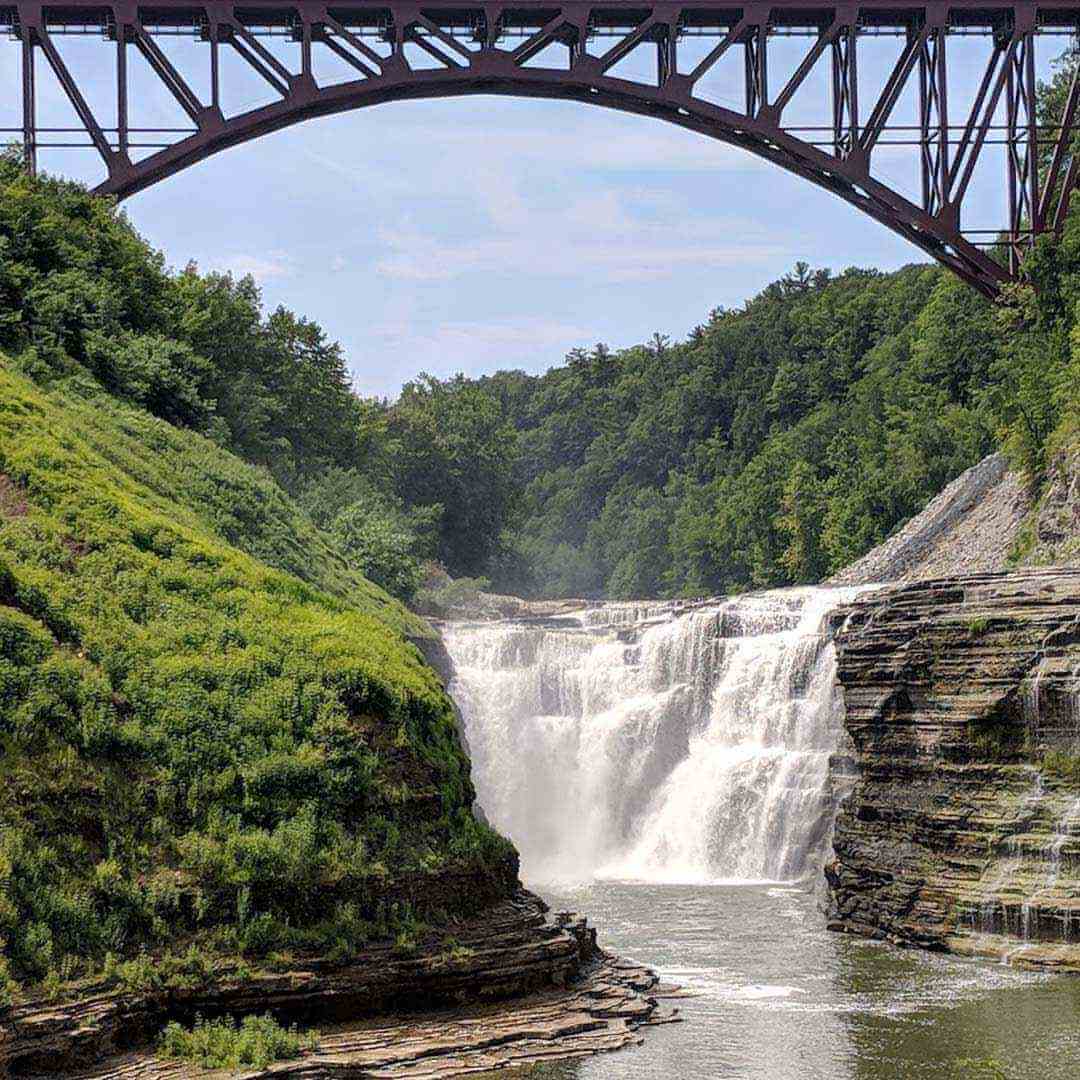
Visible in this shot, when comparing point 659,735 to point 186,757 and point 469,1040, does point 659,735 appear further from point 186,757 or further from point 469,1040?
point 469,1040

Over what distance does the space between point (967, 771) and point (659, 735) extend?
13.7 metres

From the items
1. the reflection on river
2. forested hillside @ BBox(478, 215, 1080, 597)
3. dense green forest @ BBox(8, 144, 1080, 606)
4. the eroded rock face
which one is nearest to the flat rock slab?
the reflection on river

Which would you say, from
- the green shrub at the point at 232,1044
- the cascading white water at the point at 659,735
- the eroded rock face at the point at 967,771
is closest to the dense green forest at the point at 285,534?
the green shrub at the point at 232,1044

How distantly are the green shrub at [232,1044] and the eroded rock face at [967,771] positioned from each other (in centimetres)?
1086

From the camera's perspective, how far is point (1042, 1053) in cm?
2230

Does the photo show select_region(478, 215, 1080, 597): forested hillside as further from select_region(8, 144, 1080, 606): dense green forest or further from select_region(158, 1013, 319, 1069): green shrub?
select_region(158, 1013, 319, 1069): green shrub

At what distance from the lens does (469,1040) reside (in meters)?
21.9

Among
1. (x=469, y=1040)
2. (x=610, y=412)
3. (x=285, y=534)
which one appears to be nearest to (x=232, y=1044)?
(x=469, y=1040)

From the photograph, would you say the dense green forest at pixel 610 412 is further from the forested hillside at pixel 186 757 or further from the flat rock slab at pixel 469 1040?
the flat rock slab at pixel 469 1040

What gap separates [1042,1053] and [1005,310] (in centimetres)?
3046

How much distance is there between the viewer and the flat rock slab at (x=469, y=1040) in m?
20.4

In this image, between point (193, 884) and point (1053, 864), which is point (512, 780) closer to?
point (1053, 864)

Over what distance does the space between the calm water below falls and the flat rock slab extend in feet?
1.45

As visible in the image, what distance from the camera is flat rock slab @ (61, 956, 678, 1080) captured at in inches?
803
